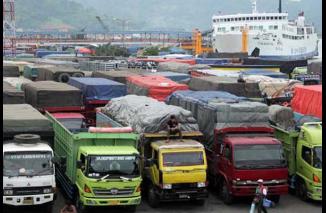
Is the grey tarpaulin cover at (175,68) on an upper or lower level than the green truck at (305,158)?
upper

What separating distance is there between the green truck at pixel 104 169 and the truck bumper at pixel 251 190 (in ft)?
9.21

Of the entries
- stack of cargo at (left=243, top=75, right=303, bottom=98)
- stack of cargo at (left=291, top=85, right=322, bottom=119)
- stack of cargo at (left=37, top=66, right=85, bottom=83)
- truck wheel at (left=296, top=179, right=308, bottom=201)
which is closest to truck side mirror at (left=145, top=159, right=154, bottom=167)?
truck wheel at (left=296, top=179, right=308, bottom=201)

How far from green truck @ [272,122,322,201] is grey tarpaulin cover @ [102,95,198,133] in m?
3.02

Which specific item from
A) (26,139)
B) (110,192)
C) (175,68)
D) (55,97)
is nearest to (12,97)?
(55,97)

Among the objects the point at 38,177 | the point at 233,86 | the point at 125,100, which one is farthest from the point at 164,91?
the point at 38,177

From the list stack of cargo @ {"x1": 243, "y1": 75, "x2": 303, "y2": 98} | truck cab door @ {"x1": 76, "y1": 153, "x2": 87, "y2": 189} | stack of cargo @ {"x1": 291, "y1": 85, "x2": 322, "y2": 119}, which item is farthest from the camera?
stack of cargo @ {"x1": 243, "y1": 75, "x2": 303, "y2": 98}

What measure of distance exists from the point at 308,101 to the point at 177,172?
917 centimetres

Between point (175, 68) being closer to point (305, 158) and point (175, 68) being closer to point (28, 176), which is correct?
point (305, 158)

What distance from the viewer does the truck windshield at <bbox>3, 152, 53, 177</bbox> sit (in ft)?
44.3

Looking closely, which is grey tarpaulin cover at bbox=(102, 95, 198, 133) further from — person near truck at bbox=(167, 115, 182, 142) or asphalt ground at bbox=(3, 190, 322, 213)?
asphalt ground at bbox=(3, 190, 322, 213)

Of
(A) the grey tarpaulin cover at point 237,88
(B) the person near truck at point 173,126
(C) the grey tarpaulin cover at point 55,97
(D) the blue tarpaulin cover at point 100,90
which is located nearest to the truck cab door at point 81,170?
(B) the person near truck at point 173,126

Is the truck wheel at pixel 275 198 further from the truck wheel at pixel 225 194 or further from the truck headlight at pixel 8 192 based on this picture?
the truck headlight at pixel 8 192

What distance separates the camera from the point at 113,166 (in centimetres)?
1383

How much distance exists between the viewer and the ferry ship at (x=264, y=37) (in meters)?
81.8
